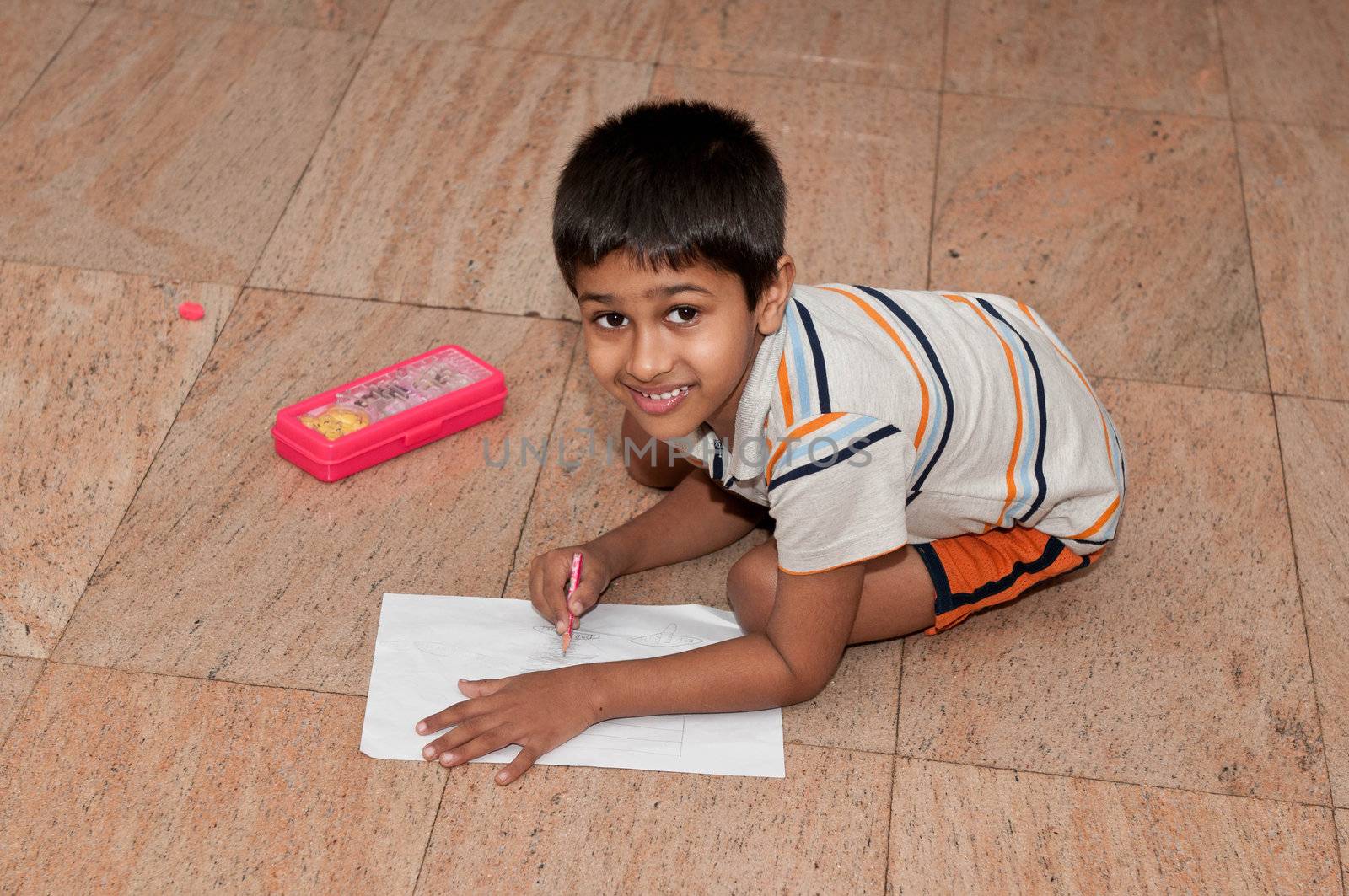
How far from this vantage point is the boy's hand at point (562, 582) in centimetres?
134

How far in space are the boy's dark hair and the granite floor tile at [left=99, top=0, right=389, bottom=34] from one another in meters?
1.33

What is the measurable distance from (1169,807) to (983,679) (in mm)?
201

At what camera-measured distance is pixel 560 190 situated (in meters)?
1.14

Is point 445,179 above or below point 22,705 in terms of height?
below

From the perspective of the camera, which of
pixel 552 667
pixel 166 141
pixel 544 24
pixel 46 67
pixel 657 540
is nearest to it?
pixel 552 667

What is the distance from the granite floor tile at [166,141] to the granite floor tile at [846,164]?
57 cm

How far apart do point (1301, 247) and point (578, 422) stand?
1.06m

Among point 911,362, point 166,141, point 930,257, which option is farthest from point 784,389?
point 166,141

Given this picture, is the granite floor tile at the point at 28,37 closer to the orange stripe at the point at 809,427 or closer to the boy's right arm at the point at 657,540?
the boy's right arm at the point at 657,540

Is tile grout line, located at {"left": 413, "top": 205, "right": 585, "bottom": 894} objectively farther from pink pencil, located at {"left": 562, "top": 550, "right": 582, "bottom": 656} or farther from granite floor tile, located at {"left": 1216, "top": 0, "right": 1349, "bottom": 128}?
granite floor tile, located at {"left": 1216, "top": 0, "right": 1349, "bottom": 128}

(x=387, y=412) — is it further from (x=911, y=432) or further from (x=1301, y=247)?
(x=1301, y=247)

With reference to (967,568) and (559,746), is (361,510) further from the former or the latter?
(967,568)

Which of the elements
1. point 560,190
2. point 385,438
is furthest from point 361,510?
point 560,190

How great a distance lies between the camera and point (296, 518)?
1.48 metres
